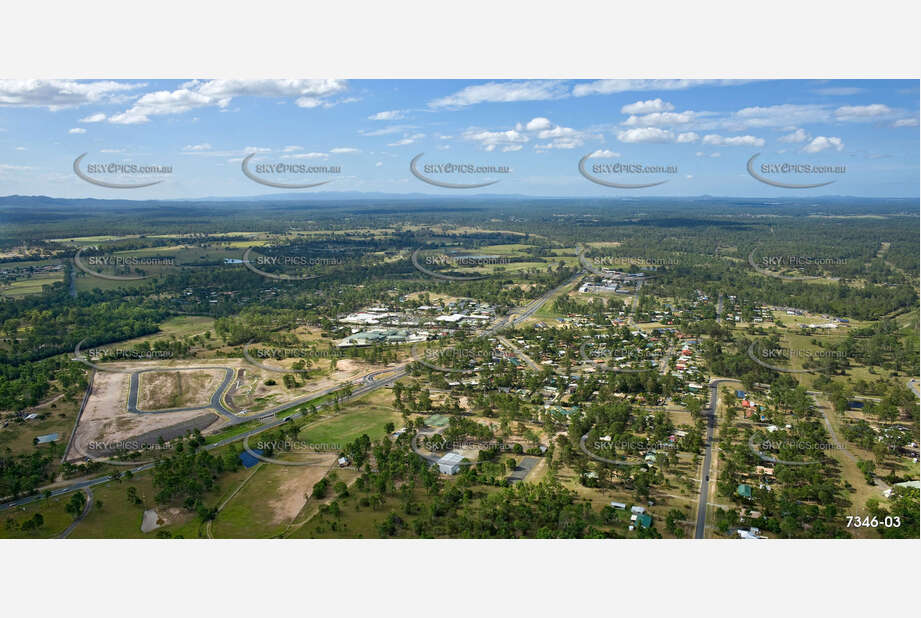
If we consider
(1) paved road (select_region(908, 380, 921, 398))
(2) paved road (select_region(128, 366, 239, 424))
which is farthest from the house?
(1) paved road (select_region(908, 380, 921, 398))

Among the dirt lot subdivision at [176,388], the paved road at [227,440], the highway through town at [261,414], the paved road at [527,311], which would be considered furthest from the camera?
the paved road at [527,311]

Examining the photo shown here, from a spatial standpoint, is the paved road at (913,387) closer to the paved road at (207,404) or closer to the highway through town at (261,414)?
the highway through town at (261,414)

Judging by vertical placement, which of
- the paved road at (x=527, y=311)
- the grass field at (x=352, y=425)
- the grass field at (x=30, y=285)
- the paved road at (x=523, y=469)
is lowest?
the paved road at (x=523, y=469)

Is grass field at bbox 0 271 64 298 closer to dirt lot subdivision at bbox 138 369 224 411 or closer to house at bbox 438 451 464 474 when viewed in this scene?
dirt lot subdivision at bbox 138 369 224 411

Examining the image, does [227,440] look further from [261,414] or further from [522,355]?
[522,355]

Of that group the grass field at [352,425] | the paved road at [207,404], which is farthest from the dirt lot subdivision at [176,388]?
the grass field at [352,425]

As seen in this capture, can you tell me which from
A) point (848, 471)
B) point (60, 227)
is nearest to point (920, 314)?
point (848, 471)
